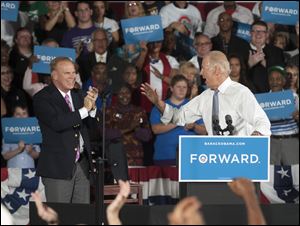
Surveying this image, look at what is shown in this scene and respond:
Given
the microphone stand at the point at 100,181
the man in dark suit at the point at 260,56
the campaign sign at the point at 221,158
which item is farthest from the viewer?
the man in dark suit at the point at 260,56

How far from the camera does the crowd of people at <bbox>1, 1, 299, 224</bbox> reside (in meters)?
11.3

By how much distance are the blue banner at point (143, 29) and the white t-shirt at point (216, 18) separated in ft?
3.72

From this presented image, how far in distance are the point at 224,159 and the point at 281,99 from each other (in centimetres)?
355

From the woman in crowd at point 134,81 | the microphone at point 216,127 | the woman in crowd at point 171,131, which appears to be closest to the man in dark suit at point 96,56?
the woman in crowd at point 134,81

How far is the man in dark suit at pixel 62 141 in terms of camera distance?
889 centimetres

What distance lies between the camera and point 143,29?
1223 cm

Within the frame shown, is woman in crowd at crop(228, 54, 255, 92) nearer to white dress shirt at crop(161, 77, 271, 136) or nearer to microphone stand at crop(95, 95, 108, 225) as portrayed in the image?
white dress shirt at crop(161, 77, 271, 136)

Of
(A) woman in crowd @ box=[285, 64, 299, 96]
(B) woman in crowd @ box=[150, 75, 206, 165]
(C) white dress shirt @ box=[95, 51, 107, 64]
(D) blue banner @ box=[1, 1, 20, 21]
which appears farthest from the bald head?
(D) blue banner @ box=[1, 1, 20, 21]

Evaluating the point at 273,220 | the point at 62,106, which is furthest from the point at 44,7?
the point at 273,220

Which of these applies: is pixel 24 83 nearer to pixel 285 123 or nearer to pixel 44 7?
pixel 44 7

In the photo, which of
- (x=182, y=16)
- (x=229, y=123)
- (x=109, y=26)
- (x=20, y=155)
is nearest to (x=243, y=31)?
(x=182, y=16)

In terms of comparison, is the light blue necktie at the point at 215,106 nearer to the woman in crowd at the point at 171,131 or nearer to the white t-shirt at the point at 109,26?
the woman in crowd at the point at 171,131

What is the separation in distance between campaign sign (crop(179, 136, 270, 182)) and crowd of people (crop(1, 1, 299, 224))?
1.30 m

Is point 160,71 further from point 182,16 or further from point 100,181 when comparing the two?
point 100,181
